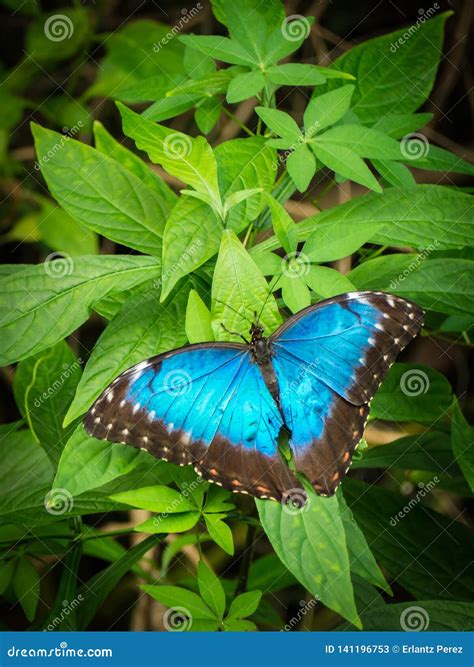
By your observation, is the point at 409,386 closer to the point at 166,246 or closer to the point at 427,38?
the point at 166,246

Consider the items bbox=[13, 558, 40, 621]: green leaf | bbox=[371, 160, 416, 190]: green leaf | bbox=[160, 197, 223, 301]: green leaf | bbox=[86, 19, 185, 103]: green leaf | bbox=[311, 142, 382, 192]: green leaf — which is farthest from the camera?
bbox=[86, 19, 185, 103]: green leaf

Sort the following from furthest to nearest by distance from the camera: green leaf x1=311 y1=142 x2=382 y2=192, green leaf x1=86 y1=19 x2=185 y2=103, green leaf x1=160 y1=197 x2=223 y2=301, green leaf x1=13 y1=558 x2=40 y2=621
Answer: green leaf x1=86 y1=19 x2=185 y2=103 → green leaf x1=13 y1=558 x2=40 y2=621 → green leaf x1=311 y1=142 x2=382 y2=192 → green leaf x1=160 y1=197 x2=223 y2=301

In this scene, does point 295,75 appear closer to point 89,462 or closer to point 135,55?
point 89,462

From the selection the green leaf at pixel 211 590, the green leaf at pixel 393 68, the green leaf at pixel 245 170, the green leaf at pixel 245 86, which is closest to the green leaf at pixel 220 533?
the green leaf at pixel 211 590

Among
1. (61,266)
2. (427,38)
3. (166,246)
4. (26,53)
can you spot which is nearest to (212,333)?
(166,246)

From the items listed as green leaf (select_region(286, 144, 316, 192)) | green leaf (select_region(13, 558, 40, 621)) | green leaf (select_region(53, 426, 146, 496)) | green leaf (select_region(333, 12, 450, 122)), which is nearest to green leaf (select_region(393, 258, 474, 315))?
A: green leaf (select_region(286, 144, 316, 192))

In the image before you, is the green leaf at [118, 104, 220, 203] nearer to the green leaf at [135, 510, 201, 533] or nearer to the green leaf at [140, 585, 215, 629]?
the green leaf at [135, 510, 201, 533]
